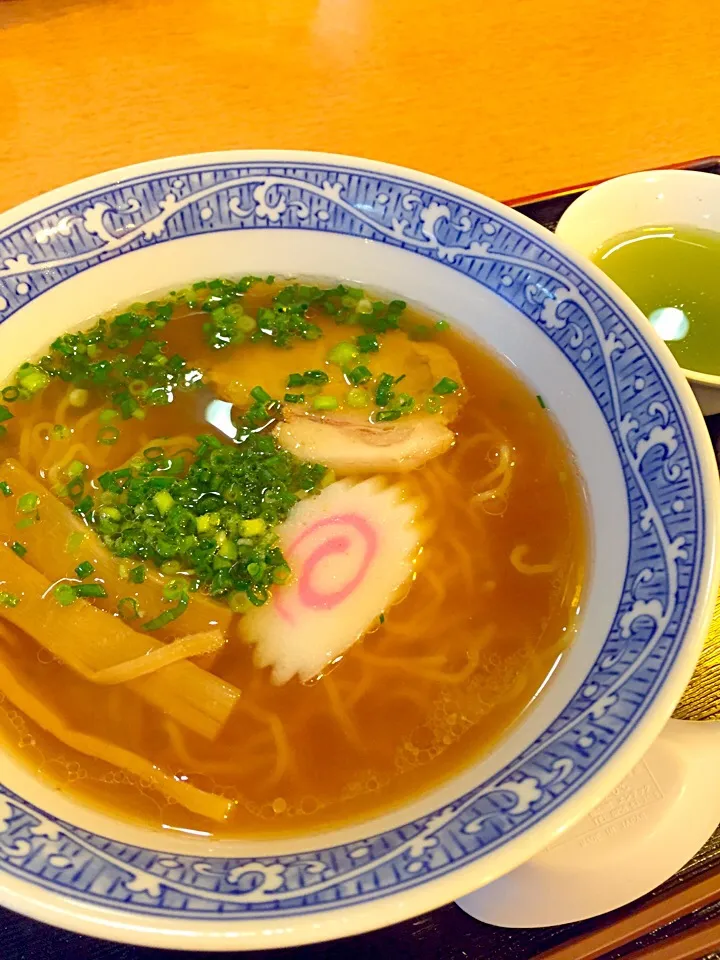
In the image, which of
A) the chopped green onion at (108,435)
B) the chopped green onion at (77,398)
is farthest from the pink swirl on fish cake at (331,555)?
the chopped green onion at (77,398)

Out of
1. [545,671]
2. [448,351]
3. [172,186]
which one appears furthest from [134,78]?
[545,671]

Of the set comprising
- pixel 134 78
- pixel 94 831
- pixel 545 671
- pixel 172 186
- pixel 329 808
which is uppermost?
pixel 134 78

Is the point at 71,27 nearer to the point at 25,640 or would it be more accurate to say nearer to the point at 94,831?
the point at 25,640

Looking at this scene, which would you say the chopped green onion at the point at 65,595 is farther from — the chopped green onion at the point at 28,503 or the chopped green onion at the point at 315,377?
the chopped green onion at the point at 315,377

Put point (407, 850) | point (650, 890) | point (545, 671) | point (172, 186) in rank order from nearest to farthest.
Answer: point (407, 850), point (650, 890), point (545, 671), point (172, 186)

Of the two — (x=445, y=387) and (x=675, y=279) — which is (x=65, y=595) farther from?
(x=675, y=279)

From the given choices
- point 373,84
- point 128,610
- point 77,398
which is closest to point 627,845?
point 128,610
